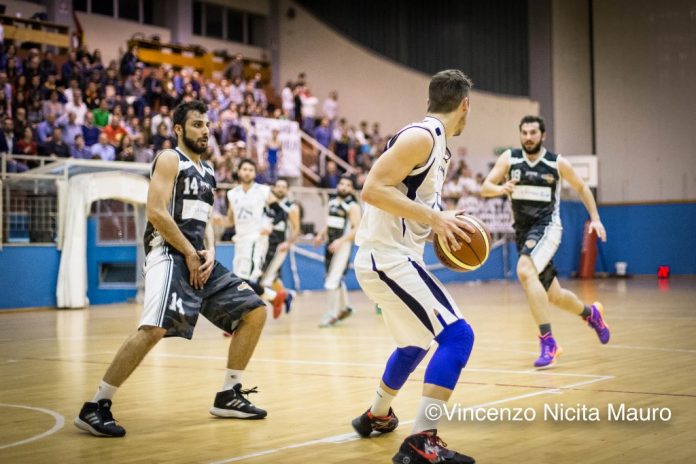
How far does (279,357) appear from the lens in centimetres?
969

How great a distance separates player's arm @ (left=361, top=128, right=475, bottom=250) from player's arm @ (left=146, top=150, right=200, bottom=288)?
1.60m

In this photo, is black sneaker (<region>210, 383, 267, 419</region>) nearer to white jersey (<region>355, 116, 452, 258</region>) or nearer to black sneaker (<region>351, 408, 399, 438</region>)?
black sneaker (<region>351, 408, 399, 438</region>)

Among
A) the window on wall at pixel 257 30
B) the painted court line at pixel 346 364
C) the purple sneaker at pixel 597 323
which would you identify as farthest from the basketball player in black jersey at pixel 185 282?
the window on wall at pixel 257 30

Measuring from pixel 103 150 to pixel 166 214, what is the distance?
1452cm

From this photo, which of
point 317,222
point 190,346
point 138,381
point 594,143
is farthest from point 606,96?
point 138,381

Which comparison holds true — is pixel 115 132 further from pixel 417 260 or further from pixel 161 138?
pixel 417 260

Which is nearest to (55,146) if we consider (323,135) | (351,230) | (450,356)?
(351,230)

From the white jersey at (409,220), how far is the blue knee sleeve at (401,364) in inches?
22.5

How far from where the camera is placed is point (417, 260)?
16.9 feet

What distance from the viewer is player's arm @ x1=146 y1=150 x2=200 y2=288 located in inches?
234

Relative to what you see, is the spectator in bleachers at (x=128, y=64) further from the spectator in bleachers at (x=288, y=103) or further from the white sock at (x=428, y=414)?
the white sock at (x=428, y=414)

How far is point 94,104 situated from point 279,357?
45.5ft

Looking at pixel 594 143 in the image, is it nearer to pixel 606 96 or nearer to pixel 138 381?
pixel 606 96

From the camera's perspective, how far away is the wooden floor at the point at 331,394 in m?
5.09
